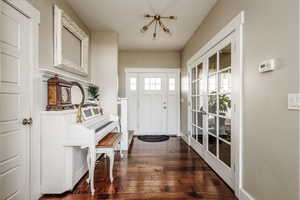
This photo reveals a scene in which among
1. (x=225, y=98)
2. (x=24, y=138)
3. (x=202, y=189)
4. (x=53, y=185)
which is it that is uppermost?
(x=225, y=98)

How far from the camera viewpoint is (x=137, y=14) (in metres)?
2.85

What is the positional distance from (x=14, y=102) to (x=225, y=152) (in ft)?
8.24

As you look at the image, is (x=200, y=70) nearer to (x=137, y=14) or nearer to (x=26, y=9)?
(x=137, y=14)

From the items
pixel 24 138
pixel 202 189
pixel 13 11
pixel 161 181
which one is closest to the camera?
pixel 13 11

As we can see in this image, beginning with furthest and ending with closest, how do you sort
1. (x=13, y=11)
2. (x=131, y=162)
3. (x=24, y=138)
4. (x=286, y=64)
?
(x=131, y=162)
(x=24, y=138)
(x=13, y=11)
(x=286, y=64)

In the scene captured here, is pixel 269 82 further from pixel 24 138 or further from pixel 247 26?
pixel 24 138

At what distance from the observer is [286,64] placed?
1225 millimetres

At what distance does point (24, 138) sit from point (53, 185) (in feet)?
2.15

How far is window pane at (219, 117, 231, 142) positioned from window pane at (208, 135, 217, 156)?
236 millimetres

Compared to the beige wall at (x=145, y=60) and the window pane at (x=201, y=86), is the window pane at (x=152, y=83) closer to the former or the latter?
the beige wall at (x=145, y=60)

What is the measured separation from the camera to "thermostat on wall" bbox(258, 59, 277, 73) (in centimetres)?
132

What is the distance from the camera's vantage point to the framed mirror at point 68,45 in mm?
2178

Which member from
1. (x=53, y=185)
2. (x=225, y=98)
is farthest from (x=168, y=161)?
(x=53, y=185)

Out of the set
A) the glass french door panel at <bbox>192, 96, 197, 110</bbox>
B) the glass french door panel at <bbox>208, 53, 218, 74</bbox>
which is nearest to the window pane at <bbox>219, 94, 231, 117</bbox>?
the glass french door panel at <bbox>208, 53, 218, 74</bbox>
